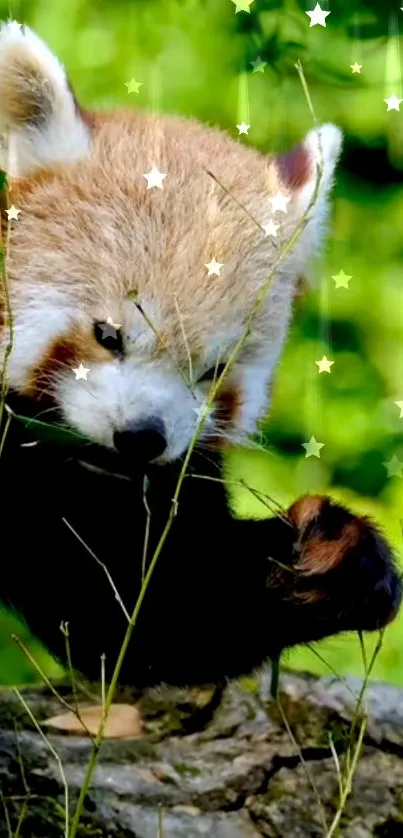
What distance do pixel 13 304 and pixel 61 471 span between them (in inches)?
16.4

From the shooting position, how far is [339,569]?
2889mm

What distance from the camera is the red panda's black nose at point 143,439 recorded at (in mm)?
2705

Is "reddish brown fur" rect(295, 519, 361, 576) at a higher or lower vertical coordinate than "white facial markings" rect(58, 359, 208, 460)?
lower

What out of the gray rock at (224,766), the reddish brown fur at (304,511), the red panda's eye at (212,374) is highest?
the red panda's eye at (212,374)

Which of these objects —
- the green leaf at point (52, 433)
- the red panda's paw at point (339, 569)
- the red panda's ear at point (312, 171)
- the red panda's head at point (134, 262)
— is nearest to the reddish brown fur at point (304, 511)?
the red panda's paw at point (339, 569)

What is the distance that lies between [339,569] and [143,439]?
1.68 ft

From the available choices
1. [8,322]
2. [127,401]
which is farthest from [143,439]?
[8,322]

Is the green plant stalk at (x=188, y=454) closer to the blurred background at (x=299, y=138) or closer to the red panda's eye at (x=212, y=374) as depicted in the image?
the red panda's eye at (x=212, y=374)

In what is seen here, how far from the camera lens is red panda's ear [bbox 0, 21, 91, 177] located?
279 centimetres

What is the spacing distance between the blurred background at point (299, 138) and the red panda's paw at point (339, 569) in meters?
0.22

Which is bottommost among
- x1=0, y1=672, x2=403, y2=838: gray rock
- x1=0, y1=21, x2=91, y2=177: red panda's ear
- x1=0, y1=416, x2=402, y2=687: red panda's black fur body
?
x1=0, y1=672, x2=403, y2=838: gray rock

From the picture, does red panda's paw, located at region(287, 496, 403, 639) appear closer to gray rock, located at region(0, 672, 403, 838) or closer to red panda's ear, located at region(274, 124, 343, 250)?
gray rock, located at region(0, 672, 403, 838)

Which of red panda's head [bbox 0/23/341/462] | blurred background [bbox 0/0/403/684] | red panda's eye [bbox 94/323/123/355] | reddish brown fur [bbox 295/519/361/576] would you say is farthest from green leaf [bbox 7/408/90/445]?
reddish brown fur [bbox 295/519/361/576]

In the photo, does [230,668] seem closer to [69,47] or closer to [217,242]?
[217,242]
